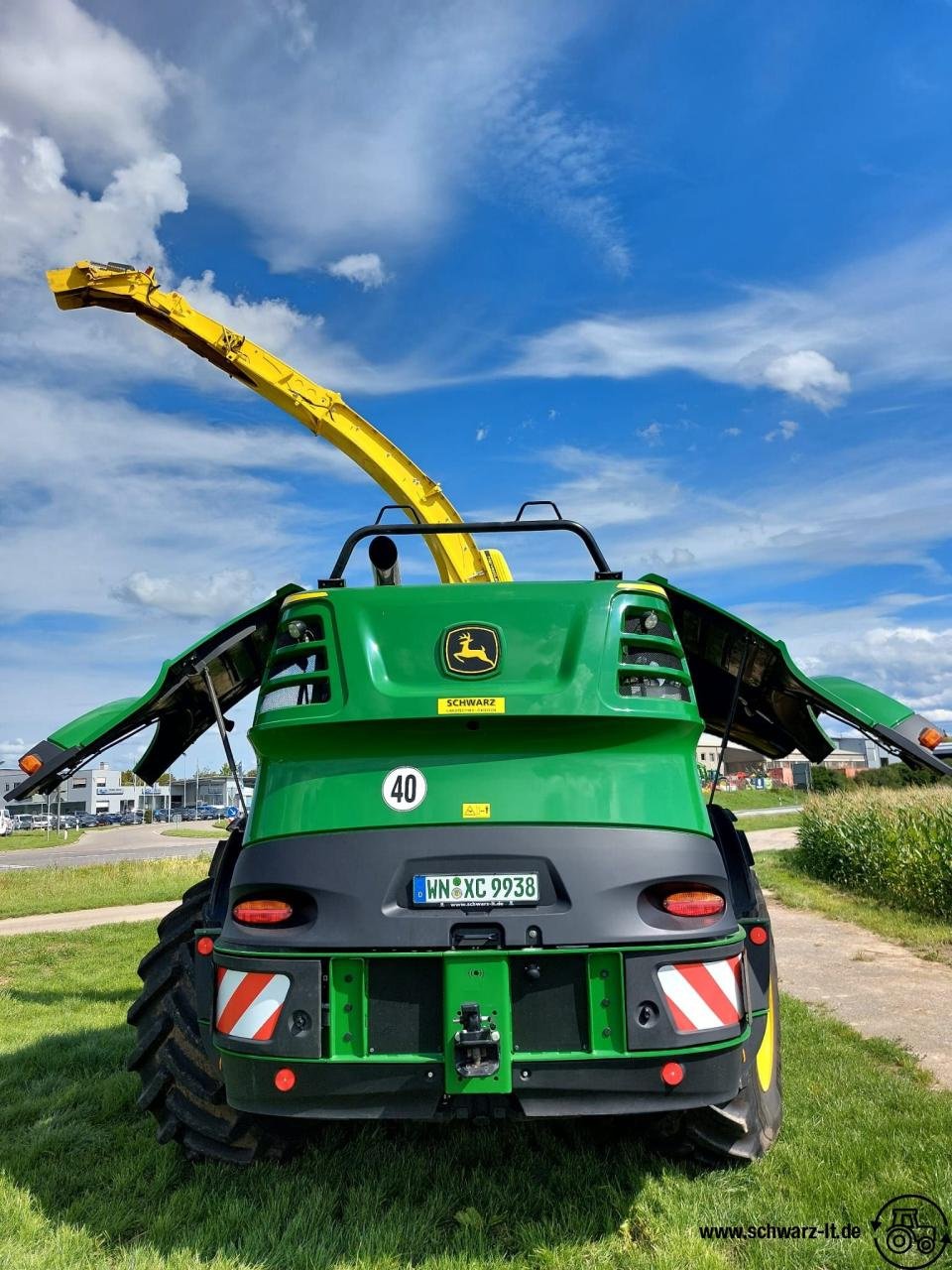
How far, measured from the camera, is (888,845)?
555 inches

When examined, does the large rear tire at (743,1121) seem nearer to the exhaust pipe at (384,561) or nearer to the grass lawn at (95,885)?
the exhaust pipe at (384,561)

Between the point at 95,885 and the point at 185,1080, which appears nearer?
the point at 185,1080

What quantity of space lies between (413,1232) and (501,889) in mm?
1240

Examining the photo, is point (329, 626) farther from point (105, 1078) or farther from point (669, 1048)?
point (105, 1078)

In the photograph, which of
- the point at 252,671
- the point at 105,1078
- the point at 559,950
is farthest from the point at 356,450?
the point at 559,950

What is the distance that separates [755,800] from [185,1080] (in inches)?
2183

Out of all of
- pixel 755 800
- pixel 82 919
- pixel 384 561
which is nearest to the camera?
pixel 384 561

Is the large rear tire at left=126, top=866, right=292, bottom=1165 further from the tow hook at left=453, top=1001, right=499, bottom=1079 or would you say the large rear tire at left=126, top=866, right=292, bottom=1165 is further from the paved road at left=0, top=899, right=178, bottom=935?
the paved road at left=0, top=899, right=178, bottom=935

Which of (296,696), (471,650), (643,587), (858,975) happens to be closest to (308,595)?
(296,696)

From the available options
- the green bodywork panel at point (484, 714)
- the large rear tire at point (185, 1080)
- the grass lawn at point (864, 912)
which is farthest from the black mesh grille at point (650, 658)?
the grass lawn at point (864, 912)

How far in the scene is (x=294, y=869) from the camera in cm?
297

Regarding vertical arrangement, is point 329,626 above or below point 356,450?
below

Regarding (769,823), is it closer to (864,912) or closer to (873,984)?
(864,912)

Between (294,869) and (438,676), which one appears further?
(438,676)
